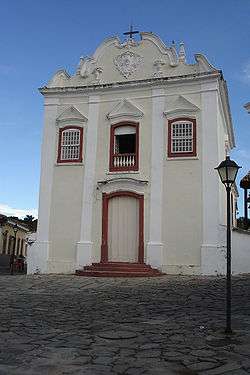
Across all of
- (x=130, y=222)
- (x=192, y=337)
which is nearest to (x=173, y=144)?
(x=130, y=222)

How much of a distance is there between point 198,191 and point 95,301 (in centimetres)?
754

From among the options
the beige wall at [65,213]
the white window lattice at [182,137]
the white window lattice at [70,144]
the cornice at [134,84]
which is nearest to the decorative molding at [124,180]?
the beige wall at [65,213]

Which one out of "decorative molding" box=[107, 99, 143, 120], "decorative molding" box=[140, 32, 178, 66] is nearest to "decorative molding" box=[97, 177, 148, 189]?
"decorative molding" box=[107, 99, 143, 120]

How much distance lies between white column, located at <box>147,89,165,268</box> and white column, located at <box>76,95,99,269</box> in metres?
2.39

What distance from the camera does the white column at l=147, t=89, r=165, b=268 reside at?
1606 centimetres

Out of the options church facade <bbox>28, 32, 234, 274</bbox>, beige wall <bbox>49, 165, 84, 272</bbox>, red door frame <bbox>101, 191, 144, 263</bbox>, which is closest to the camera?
church facade <bbox>28, 32, 234, 274</bbox>

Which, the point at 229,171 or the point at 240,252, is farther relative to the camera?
the point at 240,252

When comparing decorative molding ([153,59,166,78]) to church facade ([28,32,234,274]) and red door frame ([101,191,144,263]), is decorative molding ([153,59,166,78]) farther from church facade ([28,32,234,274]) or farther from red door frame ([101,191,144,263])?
red door frame ([101,191,144,263])

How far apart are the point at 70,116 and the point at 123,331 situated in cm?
1275

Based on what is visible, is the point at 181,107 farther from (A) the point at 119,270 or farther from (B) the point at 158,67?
(A) the point at 119,270

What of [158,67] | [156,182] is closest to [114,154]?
[156,182]

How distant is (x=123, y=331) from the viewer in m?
6.70

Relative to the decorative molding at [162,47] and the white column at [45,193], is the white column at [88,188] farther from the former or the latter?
the decorative molding at [162,47]

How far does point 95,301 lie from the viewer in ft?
31.8
